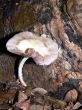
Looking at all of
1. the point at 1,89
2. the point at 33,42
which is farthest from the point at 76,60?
the point at 1,89

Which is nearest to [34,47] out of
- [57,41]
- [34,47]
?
[34,47]

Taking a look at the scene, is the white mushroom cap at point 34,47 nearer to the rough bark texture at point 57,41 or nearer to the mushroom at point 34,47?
the mushroom at point 34,47

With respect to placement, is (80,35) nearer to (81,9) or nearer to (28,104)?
(81,9)

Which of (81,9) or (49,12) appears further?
(49,12)

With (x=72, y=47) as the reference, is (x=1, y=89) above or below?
below

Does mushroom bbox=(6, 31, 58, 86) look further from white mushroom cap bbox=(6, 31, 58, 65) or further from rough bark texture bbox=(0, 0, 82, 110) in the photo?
rough bark texture bbox=(0, 0, 82, 110)

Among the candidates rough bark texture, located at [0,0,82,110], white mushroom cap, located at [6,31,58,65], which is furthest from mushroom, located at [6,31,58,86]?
rough bark texture, located at [0,0,82,110]

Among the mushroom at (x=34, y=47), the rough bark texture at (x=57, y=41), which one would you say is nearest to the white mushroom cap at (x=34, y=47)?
the mushroom at (x=34, y=47)

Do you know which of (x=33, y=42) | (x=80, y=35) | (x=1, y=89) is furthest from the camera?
(x=1, y=89)
